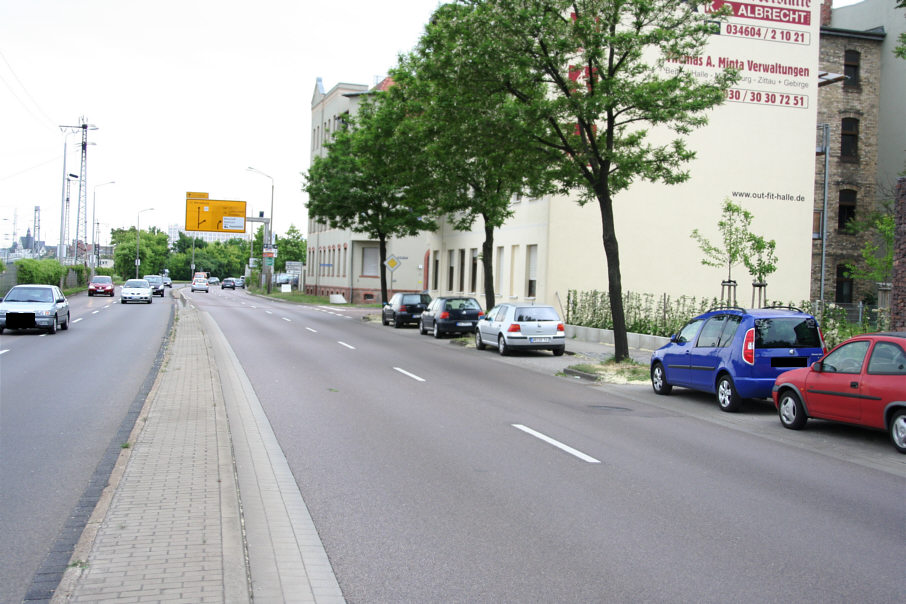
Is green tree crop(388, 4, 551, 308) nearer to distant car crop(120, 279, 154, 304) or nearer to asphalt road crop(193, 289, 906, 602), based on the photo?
asphalt road crop(193, 289, 906, 602)

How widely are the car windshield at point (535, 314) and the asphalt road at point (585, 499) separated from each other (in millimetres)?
9248

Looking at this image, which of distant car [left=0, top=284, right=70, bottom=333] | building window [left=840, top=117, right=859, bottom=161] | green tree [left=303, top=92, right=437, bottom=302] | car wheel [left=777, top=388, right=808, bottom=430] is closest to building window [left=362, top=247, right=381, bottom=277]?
green tree [left=303, top=92, right=437, bottom=302]

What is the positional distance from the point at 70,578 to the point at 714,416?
393 inches

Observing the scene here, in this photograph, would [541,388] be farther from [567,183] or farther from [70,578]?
[70,578]

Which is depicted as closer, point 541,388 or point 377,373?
point 541,388

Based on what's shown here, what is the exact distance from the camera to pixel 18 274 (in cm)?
4862

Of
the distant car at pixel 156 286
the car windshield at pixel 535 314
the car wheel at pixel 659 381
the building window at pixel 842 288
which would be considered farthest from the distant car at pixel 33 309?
the distant car at pixel 156 286


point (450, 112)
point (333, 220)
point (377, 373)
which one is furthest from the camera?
point (333, 220)

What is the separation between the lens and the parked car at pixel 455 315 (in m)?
29.3

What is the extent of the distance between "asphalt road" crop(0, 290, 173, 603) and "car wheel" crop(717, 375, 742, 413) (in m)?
8.77

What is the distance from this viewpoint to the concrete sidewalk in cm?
453

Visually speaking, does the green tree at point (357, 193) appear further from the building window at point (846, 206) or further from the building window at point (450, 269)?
the building window at point (846, 206)

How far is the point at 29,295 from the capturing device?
26.5m

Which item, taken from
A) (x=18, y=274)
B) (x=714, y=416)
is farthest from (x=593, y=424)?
(x=18, y=274)
